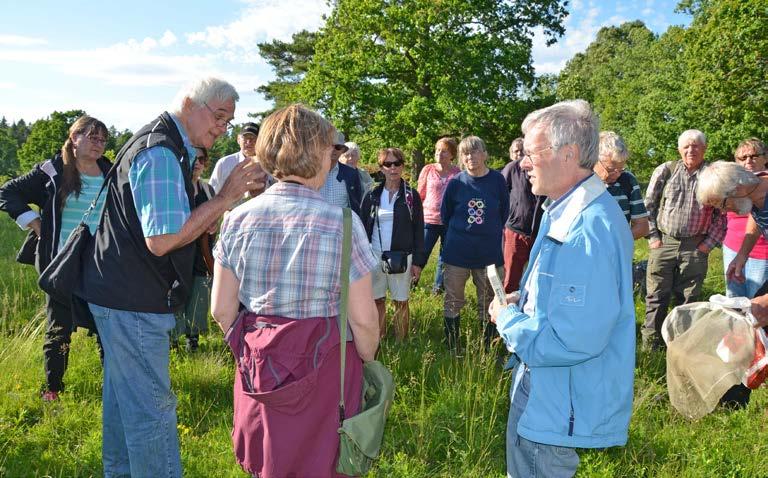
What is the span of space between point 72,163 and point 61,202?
0.30 m

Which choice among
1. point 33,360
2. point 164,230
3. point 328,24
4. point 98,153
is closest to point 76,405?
point 33,360

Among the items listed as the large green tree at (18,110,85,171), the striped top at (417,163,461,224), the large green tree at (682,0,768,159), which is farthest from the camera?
the large green tree at (18,110,85,171)

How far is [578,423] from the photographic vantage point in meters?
1.96

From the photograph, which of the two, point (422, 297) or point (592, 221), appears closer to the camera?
point (592, 221)

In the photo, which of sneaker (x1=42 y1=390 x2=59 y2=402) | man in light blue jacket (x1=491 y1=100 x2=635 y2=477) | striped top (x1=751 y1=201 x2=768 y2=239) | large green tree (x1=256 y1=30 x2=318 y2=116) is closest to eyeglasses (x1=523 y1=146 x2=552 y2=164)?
man in light blue jacket (x1=491 y1=100 x2=635 y2=477)

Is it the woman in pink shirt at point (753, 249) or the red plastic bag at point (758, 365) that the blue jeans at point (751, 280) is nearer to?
the woman in pink shirt at point (753, 249)

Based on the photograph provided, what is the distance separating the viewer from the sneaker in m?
4.16

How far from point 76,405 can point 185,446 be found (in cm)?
111

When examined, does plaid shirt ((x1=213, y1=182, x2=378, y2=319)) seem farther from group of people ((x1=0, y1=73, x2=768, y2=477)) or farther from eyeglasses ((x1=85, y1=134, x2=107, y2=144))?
eyeglasses ((x1=85, y1=134, x2=107, y2=144))

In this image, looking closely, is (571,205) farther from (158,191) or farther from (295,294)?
(158,191)

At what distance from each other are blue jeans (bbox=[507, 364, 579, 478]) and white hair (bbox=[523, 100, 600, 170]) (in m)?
0.87

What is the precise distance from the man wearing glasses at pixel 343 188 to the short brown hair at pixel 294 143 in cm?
325

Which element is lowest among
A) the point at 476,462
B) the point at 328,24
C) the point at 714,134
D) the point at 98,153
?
the point at 476,462

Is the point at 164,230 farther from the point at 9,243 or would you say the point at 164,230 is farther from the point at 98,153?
the point at 9,243
